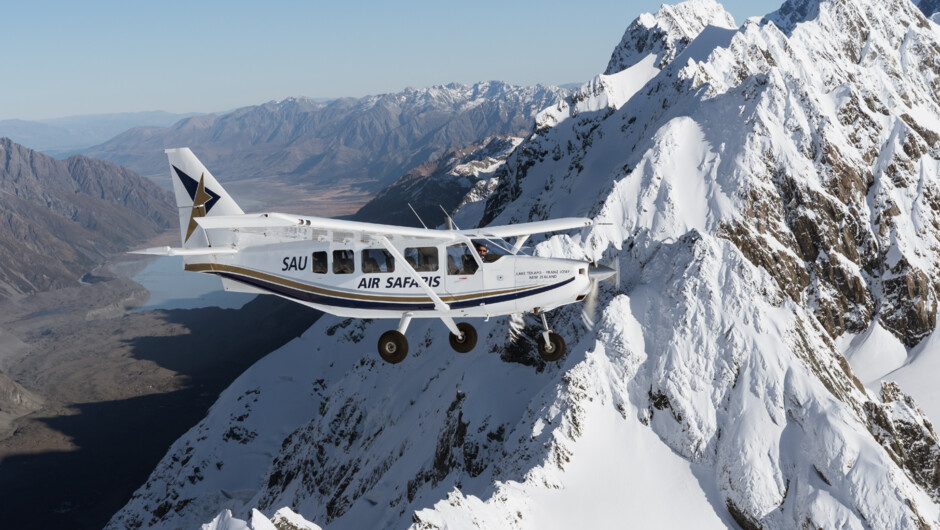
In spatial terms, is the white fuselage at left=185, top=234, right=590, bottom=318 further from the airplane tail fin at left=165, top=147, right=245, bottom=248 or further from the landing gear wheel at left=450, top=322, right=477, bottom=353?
the airplane tail fin at left=165, top=147, right=245, bottom=248

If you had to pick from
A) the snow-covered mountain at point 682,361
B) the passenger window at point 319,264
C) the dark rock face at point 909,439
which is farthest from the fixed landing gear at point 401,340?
the dark rock face at point 909,439

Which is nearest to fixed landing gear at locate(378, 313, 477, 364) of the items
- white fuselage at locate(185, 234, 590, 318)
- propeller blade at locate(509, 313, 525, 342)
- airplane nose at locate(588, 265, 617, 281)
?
white fuselage at locate(185, 234, 590, 318)

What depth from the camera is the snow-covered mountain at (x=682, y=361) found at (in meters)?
70.4

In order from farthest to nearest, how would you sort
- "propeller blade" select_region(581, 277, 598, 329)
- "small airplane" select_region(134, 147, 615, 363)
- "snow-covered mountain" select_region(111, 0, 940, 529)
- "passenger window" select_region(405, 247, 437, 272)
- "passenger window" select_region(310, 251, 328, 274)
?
1. "snow-covered mountain" select_region(111, 0, 940, 529)
2. "passenger window" select_region(310, 251, 328, 274)
3. "propeller blade" select_region(581, 277, 598, 329)
4. "passenger window" select_region(405, 247, 437, 272)
5. "small airplane" select_region(134, 147, 615, 363)

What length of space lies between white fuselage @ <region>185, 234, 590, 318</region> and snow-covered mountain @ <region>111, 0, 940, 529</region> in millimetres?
18606

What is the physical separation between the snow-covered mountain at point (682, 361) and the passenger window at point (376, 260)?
21.6 m

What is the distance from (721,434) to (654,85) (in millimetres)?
112517

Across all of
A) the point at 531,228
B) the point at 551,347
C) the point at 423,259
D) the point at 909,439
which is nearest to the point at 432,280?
the point at 423,259

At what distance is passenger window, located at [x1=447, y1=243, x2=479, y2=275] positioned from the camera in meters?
31.2

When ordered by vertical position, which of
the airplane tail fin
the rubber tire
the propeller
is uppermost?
the airplane tail fin

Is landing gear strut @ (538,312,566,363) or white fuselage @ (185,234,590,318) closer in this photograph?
white fuselage @ (185,234,590,318)

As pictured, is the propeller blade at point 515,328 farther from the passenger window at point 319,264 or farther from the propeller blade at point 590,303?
the passenger window at point 319,264

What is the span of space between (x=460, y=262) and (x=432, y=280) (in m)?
1.42

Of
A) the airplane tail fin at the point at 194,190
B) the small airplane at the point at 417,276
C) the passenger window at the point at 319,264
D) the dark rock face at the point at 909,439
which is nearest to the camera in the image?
the small airplane at the point at 417,276
